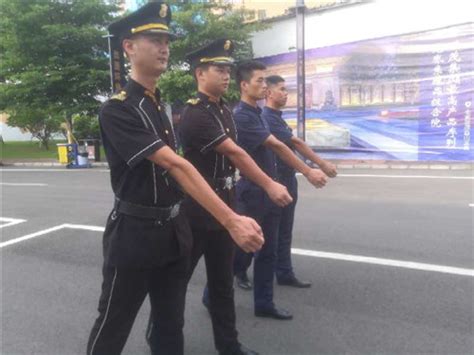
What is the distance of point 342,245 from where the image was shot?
5.73 m

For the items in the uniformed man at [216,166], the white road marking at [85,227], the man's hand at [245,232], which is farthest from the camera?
the white road marking at [85,227]

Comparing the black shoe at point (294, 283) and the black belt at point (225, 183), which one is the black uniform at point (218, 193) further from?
the black shoe at point (294, 283)

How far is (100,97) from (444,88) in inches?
552

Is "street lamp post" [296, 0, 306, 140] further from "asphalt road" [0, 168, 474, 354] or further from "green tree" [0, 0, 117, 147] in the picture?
"green tree" [0, 0, 117, 147]

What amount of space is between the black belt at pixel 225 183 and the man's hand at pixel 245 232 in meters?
0.88

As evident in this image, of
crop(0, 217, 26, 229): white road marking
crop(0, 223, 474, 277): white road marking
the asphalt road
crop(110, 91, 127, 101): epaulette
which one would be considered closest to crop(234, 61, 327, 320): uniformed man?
the asphalt road

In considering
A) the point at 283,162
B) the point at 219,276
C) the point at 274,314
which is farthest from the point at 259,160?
the point at 274,314

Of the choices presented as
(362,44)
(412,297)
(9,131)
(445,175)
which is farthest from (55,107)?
(9,131)

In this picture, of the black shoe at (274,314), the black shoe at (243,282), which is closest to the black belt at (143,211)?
the black shoe at (274,314)

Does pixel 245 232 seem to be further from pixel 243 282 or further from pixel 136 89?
pixel 243 282

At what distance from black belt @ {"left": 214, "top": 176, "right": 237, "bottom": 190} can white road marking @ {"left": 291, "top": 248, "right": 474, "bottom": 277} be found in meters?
2.48

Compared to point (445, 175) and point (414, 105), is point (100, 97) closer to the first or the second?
point (414, 105)

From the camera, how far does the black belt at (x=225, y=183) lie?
3019 mm

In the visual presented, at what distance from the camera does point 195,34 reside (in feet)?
55.9
